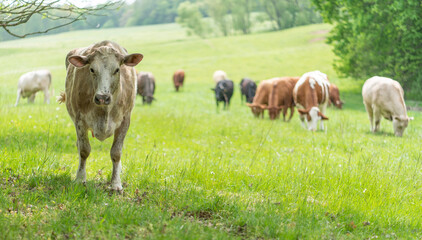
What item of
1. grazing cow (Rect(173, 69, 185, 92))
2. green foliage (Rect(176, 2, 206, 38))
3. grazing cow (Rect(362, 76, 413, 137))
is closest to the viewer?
grazing cow (Rect(362, 76, 413, 137))

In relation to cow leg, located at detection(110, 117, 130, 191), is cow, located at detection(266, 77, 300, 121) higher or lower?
lower

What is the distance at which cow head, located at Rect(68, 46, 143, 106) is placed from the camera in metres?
4.90

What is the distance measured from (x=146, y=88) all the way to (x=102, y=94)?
19.1 m

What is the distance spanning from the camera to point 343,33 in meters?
27.0

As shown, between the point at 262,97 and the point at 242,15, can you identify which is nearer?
the point at 262,97

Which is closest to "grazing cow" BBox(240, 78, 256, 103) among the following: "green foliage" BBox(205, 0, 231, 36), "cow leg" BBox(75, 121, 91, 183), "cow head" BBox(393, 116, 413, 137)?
"cow head" BBox(393, 116, 413, 137)

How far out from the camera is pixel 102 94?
484 centimetres

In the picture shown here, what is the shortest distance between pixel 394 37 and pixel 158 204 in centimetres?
2213

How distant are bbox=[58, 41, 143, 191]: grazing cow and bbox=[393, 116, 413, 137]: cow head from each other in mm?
8749

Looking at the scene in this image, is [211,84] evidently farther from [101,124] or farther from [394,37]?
[101,124]

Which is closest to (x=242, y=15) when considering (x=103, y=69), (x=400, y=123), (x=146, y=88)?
(x=146, y=88)

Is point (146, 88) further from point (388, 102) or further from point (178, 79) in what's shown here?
point (388, 102)

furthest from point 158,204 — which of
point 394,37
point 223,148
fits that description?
point 394,37

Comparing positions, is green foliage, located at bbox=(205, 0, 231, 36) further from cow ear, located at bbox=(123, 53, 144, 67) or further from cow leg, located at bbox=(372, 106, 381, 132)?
cow ear, located at bbox=(123, 53, 144, 67)
